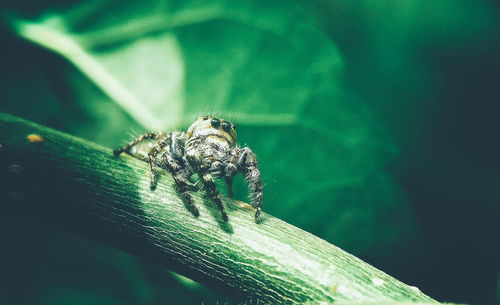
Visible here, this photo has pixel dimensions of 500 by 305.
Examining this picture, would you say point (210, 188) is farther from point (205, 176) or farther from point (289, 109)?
point (289, 109)

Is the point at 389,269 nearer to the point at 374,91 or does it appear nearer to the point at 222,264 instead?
the point at 374,91

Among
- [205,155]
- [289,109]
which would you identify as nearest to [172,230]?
[205,155]

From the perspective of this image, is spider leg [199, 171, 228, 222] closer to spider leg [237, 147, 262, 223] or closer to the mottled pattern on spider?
the mottled pattern on spider

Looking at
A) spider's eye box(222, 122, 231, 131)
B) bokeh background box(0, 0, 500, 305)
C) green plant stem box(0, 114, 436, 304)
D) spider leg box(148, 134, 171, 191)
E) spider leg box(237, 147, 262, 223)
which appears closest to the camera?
green plant stem box(0, 114, 436, 304)

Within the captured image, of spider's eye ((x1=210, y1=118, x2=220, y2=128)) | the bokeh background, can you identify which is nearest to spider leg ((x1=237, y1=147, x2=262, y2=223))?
spider's eye ((x1=210, y1=118, x2=220, y2=128))

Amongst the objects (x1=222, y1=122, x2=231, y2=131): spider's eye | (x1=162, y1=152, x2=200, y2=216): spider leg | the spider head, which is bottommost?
(x1=162, y1=152, x2=200, y2=216): spider leg

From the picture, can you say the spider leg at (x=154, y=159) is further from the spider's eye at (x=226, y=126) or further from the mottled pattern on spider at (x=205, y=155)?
the spider's eye at (x=226, y=126)
